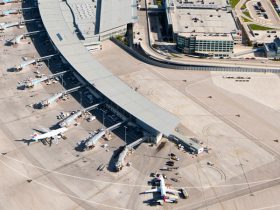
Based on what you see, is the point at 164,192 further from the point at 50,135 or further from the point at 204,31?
the point at 204,31

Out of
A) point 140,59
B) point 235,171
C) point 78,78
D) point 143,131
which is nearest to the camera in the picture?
point 235,171

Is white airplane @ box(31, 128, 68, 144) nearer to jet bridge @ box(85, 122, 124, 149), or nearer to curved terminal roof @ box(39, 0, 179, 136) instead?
jet bridge @ box(85, 122, 124, 149)

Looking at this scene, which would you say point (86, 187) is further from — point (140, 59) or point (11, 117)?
point (140, 59)

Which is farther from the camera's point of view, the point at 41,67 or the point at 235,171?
the point at 41,67

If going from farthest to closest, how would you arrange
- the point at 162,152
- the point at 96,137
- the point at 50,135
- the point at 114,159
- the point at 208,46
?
the point at 208,46 → the point at 50,135 → the point at 96,137 → the point at 162,152 → the point at 114,159

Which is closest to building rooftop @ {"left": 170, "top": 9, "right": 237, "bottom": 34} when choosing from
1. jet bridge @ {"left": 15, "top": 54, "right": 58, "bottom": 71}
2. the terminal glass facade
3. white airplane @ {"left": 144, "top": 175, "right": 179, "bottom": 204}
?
the terminal glass facade

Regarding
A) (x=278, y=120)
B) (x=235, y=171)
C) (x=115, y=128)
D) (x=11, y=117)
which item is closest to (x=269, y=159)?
(x=235, y=171)

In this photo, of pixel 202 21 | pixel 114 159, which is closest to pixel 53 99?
pixel 114 159
